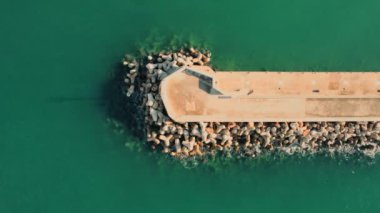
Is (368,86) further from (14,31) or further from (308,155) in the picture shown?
(14,31)

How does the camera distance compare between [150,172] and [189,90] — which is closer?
[189,90]

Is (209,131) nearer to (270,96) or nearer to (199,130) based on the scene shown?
(199,130)

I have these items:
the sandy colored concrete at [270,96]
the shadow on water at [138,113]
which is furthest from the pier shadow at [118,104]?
the sandy colored concrete at [270,96]

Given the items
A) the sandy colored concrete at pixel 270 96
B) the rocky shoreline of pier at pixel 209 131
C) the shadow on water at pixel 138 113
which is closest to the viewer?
the sandy colored concrete at pixel 270 96

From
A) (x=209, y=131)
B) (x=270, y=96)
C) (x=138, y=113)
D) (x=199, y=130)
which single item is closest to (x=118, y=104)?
(x=138, y=113)

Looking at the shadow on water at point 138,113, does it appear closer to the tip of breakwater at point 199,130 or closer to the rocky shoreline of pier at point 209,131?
the tip of breakwater at point 199,130

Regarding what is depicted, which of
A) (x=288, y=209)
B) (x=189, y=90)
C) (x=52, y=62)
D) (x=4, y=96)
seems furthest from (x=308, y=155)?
(x=4, y=96)

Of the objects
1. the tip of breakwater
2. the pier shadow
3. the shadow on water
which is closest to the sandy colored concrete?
the tip of breakwater

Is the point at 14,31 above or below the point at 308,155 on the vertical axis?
above
